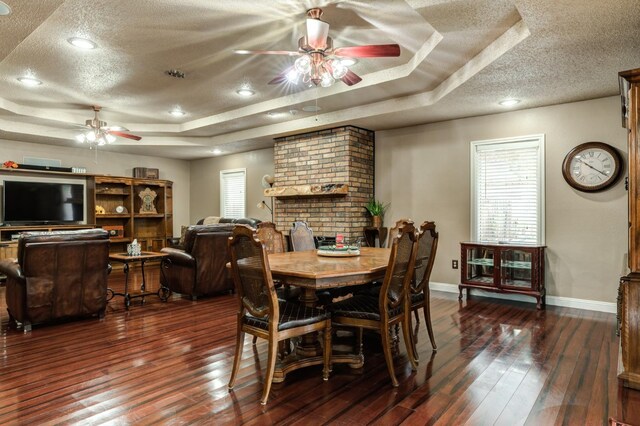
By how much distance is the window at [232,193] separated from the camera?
8445mm

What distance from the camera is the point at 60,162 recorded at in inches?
299

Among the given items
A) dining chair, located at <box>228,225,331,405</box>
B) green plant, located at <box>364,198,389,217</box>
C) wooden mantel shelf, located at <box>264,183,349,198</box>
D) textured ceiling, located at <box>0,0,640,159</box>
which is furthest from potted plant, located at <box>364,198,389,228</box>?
dining chair, located at <box>228,225,331,405</box>

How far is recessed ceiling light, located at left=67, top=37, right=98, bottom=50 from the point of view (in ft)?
11.6

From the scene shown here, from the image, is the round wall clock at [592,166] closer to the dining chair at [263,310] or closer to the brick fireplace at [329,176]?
the brick fireplace at [329,176]

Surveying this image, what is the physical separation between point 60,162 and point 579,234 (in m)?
8.72

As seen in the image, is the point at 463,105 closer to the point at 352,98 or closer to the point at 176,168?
the point at 352,98

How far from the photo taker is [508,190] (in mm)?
5164

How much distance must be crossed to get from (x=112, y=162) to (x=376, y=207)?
19.2ft

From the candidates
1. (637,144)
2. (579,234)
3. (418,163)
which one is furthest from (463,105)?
(637,144)

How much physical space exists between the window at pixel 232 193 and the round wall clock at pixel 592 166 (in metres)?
5.91

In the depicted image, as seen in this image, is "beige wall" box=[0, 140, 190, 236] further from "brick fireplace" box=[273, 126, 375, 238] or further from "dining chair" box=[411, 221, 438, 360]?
"dining chair" box=[411, 221, 438, 360]

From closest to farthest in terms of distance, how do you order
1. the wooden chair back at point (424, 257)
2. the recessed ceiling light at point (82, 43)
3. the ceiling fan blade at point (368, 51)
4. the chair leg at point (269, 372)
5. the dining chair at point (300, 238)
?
the chair leg at point (269, 372) → the ceiling fan blade at point (368, 51) → the wooden chair back at point (424, 257) → the recessed ceiling light at point (82, 43) → the dining chair at point (300, 238)

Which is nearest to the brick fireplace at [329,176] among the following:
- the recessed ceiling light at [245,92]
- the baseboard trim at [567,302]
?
the recessed ceiling light at [245,92]

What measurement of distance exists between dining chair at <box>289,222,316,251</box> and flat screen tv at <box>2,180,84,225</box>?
5470 mm
